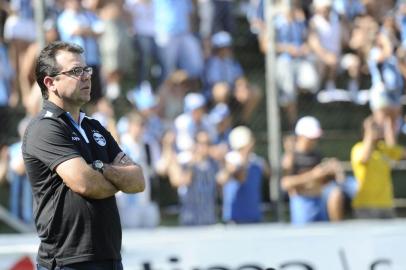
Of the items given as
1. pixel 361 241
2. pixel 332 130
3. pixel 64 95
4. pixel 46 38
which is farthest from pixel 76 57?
pixel 332 130

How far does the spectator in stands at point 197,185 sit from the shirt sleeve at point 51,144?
13.9 feet

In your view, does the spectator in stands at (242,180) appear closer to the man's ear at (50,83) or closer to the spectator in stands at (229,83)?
the spectator in stands at (229,83)

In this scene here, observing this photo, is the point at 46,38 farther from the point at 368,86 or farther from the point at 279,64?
the point at 368,86

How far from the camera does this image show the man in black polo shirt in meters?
3.73

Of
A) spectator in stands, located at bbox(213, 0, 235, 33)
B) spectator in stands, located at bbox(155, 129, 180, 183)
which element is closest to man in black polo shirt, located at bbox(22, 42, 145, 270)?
spectator in stands, located at bbox(155, 129, 180, 183)

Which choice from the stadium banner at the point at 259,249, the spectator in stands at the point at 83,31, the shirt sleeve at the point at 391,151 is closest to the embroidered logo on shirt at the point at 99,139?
the stadium banner at the point at 259,249

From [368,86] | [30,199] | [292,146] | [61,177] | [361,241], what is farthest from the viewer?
[368,86]

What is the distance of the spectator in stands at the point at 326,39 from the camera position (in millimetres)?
9578

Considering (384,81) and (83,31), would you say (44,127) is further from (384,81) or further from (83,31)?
(384,81)

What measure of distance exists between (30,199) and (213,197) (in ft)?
5.56

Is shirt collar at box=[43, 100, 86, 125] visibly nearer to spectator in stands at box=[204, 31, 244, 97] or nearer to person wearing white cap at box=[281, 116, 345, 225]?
person wearing white cap at box=[281, 116, 345, 225]

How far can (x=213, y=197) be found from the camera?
8031 millimetres

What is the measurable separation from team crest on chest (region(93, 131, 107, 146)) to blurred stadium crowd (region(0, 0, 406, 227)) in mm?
3711

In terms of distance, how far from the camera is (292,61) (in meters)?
9.06
